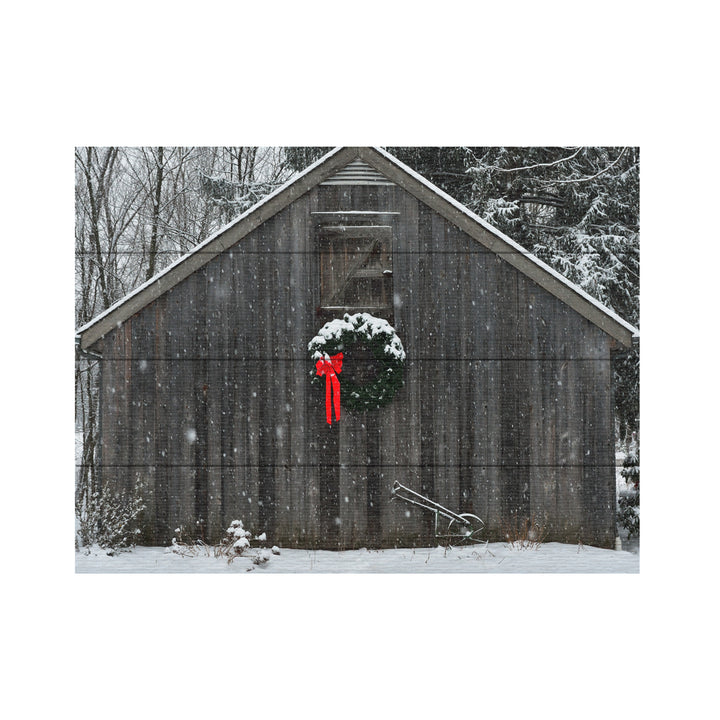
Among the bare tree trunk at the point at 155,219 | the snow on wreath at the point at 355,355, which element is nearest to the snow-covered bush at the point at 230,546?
the snow on wreath at the point at 355,355

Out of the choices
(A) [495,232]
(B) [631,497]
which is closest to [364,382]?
(A) [495,232]

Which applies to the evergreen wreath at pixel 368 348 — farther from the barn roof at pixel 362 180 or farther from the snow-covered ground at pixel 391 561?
the snow-covered ground at pixel 391 561

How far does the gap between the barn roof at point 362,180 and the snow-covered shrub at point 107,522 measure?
1.79m

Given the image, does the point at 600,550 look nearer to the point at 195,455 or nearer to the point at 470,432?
the point at 470,432

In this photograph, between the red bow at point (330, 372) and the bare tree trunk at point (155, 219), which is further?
the bare tree trunk at point (155, 219)

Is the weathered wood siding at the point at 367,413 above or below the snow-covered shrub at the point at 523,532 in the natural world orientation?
above

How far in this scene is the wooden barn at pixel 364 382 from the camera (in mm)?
8227

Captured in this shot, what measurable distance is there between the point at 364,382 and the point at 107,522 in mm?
3249

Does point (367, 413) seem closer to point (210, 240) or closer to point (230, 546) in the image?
point (230, 546)

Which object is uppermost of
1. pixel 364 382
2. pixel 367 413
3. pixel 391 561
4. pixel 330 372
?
pixel 330 372

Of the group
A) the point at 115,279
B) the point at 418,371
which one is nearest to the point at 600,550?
the point at 418,371

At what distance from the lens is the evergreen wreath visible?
26.7 ft

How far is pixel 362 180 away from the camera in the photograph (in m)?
8.27

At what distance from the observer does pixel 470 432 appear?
8.27m
